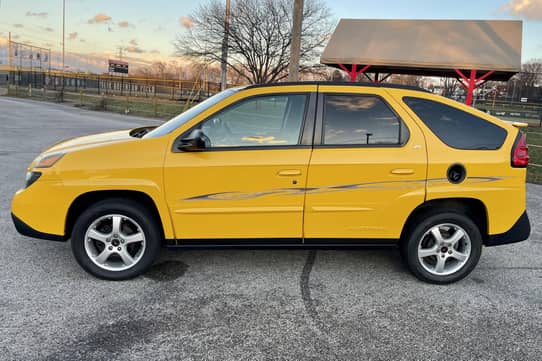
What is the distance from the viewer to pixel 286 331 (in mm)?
2953

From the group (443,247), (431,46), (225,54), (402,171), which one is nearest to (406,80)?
(225,54)

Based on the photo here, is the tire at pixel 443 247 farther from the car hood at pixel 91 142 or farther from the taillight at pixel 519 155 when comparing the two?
the car hood at pixel 91 142

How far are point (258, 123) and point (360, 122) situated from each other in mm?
896

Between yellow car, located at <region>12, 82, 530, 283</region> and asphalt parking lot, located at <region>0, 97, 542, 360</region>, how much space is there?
13.6 inches

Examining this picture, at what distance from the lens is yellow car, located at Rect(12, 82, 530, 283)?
350cm

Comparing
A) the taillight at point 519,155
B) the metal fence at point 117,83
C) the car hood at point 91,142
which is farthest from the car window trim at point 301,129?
the metal fence at point 117,83

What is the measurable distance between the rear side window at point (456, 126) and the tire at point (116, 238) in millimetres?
2544

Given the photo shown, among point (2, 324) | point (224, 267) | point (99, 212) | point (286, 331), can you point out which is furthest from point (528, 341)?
point (2, 324)

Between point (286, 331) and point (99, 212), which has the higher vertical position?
point (99, 212)

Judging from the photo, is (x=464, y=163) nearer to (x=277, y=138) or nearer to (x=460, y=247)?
(x=460, y=247)

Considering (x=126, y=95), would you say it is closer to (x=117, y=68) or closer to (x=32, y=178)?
(x=117, y=68)

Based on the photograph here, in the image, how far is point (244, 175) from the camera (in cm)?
349

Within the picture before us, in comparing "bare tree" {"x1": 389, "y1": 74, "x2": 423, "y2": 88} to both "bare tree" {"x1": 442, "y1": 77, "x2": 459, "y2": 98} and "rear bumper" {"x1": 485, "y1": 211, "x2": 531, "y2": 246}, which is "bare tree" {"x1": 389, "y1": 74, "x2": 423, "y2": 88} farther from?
"rear bumper" {"x1": 485, "y1": 211, "x2": 531, "y2": 246}

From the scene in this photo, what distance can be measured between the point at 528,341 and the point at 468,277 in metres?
1.09
